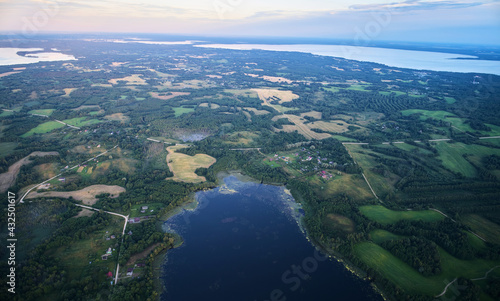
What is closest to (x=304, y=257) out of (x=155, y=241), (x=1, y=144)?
(x=155, y=241)

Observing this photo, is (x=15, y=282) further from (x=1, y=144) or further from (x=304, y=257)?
(x=1, y=144)

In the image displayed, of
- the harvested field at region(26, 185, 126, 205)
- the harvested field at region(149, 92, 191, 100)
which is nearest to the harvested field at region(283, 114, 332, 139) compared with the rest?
the harvested field at region(26, 185, 126, 205)

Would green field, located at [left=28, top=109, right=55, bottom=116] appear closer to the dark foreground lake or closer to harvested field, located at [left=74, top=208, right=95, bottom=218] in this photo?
harvested field, located at [left=74, top=208, right=95, bottom=218]

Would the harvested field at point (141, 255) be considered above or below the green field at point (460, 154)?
below

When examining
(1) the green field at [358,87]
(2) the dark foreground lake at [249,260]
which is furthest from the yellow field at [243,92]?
(2) the dark foreground lake at [249,260]

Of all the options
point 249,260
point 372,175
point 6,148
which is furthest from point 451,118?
point 6,148

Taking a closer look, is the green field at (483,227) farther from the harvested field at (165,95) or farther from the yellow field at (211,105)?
the harvested field at (165,95)

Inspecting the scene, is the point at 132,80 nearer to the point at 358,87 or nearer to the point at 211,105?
the point at 211,105
